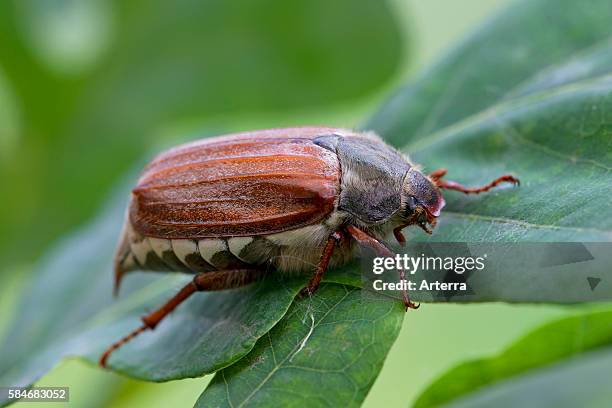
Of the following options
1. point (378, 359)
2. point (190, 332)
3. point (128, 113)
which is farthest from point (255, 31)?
point (378, 359)

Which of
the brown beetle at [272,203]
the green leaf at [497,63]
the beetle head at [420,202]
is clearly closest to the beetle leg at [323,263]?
the brown beetle at [272,203]

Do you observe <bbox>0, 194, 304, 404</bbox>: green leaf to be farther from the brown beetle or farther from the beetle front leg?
the beetle front leg

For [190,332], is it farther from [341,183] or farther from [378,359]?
[378,359]

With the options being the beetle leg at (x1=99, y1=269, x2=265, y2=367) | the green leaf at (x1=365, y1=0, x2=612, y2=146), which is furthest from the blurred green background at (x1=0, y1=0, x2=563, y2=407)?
the beetle leg at (x1=99, y1=269, x2=265, y2=367)

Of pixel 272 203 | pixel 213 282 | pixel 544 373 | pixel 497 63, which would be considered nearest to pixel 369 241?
pixel 272 203

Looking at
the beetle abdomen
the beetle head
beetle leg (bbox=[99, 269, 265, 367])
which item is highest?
the beetle head

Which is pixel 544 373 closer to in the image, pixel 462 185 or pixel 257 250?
pixel 462 185

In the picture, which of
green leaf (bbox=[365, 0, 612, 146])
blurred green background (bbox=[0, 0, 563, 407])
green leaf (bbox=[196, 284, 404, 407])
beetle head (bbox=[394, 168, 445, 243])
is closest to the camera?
green leaf (bbox=[196, 284, 404, 407])
